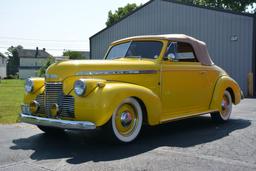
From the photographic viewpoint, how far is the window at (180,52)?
24.8 ft

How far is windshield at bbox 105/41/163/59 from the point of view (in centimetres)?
754

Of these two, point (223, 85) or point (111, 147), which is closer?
point (111, 147)

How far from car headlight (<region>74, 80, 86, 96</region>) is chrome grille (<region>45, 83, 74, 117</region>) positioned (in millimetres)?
216

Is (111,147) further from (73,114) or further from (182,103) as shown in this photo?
(182,103)

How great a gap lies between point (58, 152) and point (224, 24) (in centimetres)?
1494

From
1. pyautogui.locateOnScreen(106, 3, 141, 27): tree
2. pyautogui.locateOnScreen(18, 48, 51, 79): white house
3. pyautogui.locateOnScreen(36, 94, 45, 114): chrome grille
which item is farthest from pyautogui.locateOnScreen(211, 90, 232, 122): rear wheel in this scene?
pyautogui.locateOnScreen(18, 48, 51, 79): white house

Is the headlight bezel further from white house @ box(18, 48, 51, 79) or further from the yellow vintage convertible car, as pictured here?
white house @ box(18, 48, 51, 79)

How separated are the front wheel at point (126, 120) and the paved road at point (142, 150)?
0.19 metres

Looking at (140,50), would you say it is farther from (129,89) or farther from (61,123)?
(61,123)

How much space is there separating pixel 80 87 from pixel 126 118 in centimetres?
98

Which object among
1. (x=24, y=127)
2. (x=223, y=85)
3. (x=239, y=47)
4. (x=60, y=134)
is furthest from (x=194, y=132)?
(x=239, y=47)

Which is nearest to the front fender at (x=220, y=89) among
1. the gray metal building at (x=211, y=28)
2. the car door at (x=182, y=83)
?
the car door at (x=182, y=83)

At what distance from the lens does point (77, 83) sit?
19.5 feet

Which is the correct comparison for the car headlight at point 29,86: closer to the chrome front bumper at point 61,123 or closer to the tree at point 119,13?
the chrome front bumper at point 61,123
